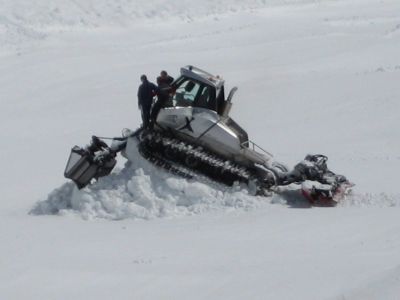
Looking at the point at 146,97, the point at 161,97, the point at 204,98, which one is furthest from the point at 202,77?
the point at 146,97

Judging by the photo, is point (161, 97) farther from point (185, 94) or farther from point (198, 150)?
point (198, 150)

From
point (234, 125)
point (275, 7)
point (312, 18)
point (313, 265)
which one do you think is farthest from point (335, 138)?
point (275, 7)

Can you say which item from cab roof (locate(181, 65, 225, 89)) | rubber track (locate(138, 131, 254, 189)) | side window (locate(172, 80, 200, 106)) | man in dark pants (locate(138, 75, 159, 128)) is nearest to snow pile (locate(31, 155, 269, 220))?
rubber track (locate(138, 131, 254, 189))

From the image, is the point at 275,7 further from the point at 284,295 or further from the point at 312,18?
the point at 284,295

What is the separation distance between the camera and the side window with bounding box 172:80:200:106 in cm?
1388

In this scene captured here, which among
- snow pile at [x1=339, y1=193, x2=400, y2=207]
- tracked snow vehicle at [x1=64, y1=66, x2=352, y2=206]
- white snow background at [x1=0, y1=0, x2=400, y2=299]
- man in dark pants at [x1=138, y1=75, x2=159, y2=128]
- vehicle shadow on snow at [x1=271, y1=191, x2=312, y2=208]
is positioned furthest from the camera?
man in dark pants at [x1=138, y1=75, x2=159, y2=128]

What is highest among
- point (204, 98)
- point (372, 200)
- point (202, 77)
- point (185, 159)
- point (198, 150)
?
point (202, 77)

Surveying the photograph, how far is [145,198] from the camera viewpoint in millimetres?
12977

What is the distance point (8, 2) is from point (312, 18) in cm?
1340

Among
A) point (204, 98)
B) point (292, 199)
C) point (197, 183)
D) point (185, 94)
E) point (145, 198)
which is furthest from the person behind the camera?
point (185, 94)

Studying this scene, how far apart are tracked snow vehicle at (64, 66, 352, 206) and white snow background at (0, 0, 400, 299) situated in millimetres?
304

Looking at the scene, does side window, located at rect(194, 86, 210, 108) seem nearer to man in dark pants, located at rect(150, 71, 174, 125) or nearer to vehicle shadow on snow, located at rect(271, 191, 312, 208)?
man in dark pants, located at rect(150, 71, 174, 125)

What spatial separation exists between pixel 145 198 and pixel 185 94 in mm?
2078

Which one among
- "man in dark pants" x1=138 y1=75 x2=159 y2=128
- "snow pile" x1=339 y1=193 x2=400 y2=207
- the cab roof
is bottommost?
"snow pile" x1=339 y1=193 x2=400 y2=207
